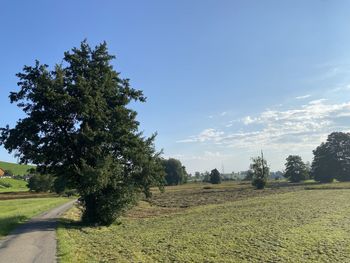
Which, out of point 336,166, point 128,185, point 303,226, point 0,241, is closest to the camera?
point 0,241

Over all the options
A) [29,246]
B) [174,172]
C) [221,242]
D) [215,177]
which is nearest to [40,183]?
[174,172]

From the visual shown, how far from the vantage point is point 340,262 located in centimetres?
1819

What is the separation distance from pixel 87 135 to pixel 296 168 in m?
132

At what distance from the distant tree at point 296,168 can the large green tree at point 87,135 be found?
124 meters

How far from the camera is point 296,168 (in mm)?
152125

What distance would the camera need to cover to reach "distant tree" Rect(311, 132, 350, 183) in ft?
443

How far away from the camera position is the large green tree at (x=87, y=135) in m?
31.9

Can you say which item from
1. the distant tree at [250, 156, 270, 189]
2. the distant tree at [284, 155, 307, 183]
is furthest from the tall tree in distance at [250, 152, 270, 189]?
the distant tree at [284, 155, 307, 183]

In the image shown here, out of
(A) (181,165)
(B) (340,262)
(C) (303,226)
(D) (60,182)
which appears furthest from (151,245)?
(A) (181,165)

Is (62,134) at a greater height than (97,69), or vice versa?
(97,69)

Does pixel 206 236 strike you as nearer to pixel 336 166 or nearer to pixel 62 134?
pixel 62 134

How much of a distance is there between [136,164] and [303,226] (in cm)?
1512

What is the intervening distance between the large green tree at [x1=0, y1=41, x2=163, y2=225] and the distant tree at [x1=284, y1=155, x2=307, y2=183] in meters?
124

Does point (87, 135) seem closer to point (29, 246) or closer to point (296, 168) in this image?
point (29, 246)
